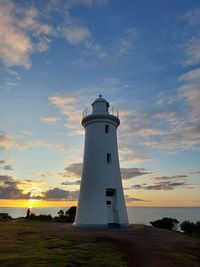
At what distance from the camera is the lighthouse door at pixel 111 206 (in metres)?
20.5

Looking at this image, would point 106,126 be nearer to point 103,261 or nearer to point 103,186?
point 103,186

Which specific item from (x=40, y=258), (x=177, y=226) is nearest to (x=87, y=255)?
(x=40, y=258)

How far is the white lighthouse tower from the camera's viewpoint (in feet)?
66.0

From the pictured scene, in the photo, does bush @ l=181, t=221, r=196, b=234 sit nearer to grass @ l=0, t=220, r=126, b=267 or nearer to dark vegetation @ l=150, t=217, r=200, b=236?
dark vegetation @ l=150, t=217, r=200, b=236

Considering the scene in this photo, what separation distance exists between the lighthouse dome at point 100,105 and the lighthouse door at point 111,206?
676cm

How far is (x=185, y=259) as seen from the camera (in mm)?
10008

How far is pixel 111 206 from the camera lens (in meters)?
21.0

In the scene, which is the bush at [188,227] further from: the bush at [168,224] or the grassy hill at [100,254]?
the grassy hill at [100,254]

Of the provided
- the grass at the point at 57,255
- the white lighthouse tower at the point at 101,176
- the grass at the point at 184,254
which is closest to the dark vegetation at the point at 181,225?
the white lighthouse tower at the point at 101,176

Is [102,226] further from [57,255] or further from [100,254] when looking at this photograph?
[57,255]

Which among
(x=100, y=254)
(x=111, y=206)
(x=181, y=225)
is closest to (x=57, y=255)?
(x=100, y=254)

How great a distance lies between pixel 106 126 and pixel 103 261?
47.1ft

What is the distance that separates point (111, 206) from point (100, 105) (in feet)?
28.1

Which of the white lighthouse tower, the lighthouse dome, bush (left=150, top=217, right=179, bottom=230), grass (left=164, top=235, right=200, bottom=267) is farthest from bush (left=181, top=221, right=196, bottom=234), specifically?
the lighthouse dome
